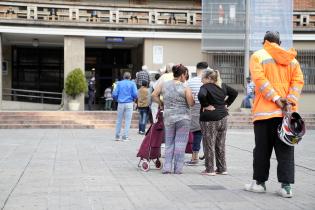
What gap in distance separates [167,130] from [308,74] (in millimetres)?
20835

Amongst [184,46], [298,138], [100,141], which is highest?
[184,46]

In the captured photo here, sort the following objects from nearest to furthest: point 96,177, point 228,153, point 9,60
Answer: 1. point 96,177
2. point 228,153
3. point 9,60

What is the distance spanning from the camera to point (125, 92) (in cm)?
1600

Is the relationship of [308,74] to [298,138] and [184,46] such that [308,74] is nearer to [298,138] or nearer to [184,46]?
[184,46]

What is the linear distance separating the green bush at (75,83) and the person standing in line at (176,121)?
60.7 feet

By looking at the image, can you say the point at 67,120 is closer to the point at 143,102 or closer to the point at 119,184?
the point at 143,102

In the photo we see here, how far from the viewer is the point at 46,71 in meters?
34.2

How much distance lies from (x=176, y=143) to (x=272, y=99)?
255 centimetres

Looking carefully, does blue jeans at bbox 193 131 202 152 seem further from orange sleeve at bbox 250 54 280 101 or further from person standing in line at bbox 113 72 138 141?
person standing in line at bbox 113 72 138 141

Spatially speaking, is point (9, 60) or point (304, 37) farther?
point (9, 60)

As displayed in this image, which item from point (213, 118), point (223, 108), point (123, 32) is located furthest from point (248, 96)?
point (213, 118)

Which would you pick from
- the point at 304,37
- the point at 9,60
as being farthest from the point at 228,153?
the point at 9,60

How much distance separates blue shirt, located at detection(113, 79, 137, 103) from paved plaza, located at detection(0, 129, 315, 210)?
102 inches

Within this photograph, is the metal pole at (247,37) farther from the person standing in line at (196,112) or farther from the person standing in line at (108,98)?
the person standing in line at (196,112)
